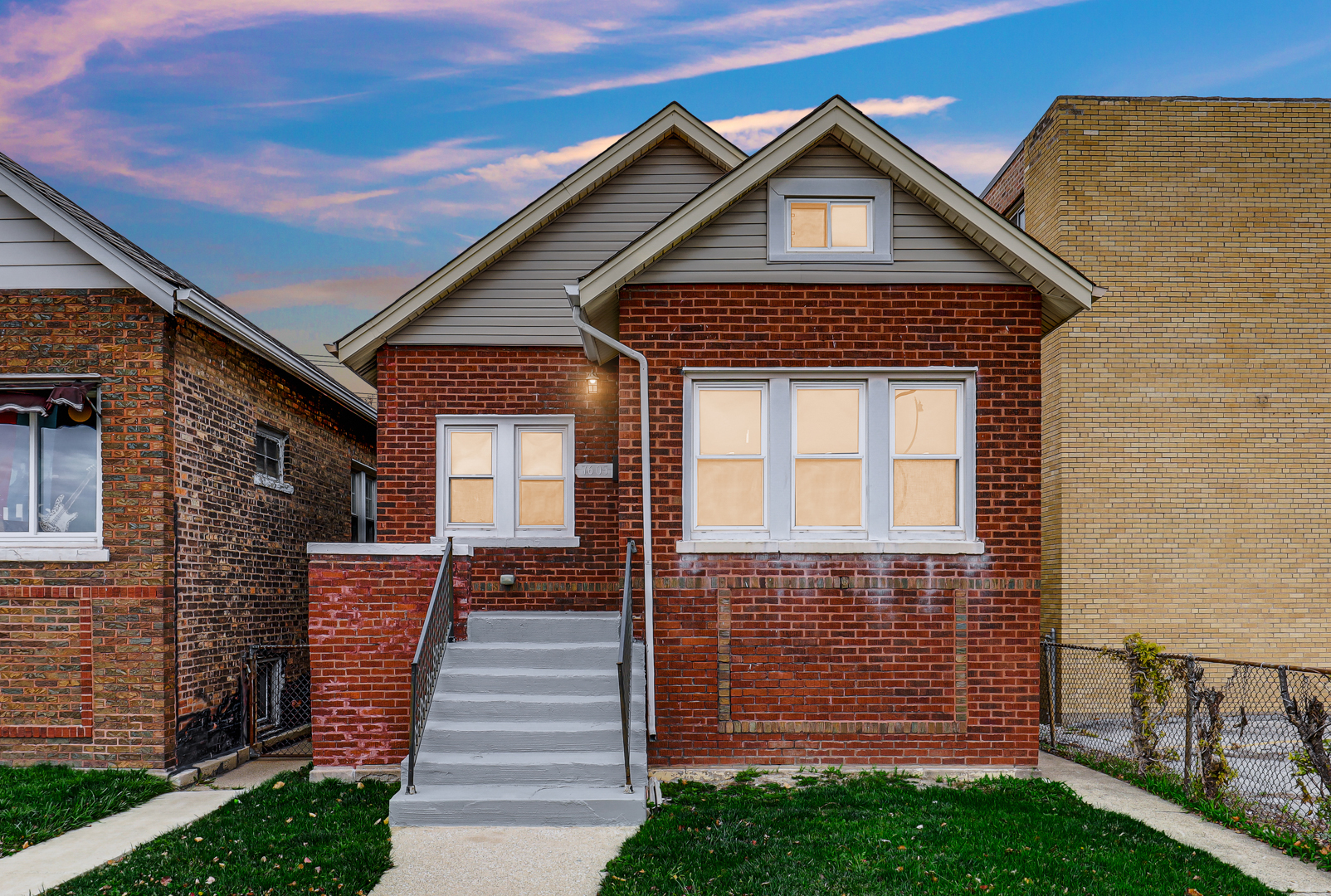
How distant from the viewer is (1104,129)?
13.0 metres

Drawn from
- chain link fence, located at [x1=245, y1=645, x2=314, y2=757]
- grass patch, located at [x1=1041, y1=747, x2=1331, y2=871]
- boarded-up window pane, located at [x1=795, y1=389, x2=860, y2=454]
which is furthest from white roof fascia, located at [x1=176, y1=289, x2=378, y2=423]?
grass patch, located at [x1=1041, y1=747, x2=1331, y2=871]

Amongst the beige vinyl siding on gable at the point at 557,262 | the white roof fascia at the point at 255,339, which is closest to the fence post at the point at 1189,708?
the beige vinyl siding on gable at the point at 557,262

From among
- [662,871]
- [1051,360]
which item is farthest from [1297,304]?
[662,871]

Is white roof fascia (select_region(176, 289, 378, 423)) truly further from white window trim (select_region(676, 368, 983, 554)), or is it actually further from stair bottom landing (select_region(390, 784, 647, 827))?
stair bottom landing (select_region(390, 784, 647, 827))

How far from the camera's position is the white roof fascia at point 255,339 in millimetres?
8469

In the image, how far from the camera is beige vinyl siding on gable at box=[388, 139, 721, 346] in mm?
10320

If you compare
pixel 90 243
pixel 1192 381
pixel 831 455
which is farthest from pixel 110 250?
pixel 1192 381

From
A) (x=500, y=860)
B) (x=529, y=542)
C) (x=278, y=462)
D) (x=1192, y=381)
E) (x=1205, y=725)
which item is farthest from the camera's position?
(x=1192, y=381)

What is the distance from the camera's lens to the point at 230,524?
988cm

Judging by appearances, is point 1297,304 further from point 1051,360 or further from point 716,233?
point 716,233

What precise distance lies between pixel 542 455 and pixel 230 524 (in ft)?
12.3

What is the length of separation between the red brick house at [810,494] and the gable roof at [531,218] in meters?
2.68

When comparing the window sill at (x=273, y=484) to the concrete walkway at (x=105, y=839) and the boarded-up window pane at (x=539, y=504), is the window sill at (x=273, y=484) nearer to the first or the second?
the boarded-up window pane at (x=539, y=504)

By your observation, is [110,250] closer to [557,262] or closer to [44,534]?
[44,534]
